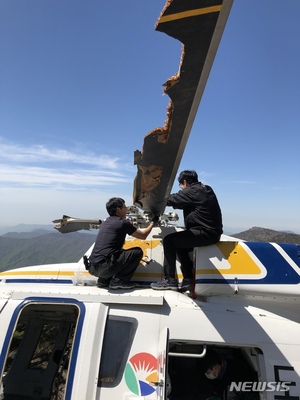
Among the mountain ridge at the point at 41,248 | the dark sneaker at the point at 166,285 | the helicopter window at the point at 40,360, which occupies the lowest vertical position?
the mountain ridge at the point at 41,248

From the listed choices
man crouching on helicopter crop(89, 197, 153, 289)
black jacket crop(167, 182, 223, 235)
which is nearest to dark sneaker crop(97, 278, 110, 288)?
man crouching on helicopter crop(89, 197, 153, 289)

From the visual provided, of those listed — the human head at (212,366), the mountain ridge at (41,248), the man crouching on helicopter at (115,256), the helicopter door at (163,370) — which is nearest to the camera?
the helicopter door at (163,370)

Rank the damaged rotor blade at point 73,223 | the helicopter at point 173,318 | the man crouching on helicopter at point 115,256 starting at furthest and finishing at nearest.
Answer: the damaged rotor blade at point 73,223
the man crouching on helicopter at point 115,256
the helicopter at point 173,318

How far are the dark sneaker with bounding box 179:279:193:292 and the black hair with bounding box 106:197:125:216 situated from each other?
140cm

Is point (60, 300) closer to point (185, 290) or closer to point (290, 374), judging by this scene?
point (185, 290)

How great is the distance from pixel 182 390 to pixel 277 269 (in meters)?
1.98

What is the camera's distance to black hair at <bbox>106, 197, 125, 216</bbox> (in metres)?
4.07

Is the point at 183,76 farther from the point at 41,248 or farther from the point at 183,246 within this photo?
the point at 41,248

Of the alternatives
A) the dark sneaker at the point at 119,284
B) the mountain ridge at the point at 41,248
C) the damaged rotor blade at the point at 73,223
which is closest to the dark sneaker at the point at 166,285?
the dark sneaker at the point at 119,284

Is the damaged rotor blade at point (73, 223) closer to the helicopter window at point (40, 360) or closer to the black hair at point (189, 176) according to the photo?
the helicopter window at point (40, 360)

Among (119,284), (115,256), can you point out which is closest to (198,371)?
(119,284)

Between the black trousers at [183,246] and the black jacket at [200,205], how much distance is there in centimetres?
10

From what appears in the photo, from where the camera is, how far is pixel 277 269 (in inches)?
134

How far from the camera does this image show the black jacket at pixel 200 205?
11.8ft
